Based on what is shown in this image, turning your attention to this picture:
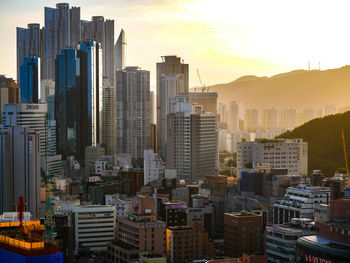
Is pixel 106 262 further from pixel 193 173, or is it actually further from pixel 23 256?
pixel 193 173

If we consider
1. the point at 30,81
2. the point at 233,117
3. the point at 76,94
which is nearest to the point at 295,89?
the point at 233,117

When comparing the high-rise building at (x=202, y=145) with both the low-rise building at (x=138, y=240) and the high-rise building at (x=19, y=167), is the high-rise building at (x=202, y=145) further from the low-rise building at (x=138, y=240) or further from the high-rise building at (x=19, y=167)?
the low-rise building at (x=138, y=240)

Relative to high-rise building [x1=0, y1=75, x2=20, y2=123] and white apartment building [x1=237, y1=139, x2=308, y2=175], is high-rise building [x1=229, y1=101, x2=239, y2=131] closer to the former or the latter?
high-rise building [x1=0, y1=75, x2=20, y2=123]

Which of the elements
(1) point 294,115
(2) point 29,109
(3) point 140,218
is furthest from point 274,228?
(1) point 294,115

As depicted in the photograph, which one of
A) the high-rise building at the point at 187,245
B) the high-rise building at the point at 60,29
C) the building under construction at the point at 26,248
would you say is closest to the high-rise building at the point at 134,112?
the high-rise building at the point at 60,29

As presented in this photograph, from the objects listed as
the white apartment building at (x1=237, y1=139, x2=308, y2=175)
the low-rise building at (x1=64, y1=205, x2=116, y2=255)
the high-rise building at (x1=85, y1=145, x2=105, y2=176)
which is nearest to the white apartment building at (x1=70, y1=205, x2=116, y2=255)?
the low-rise building at (x1=64, y1=205, x2=116, y2=255)
